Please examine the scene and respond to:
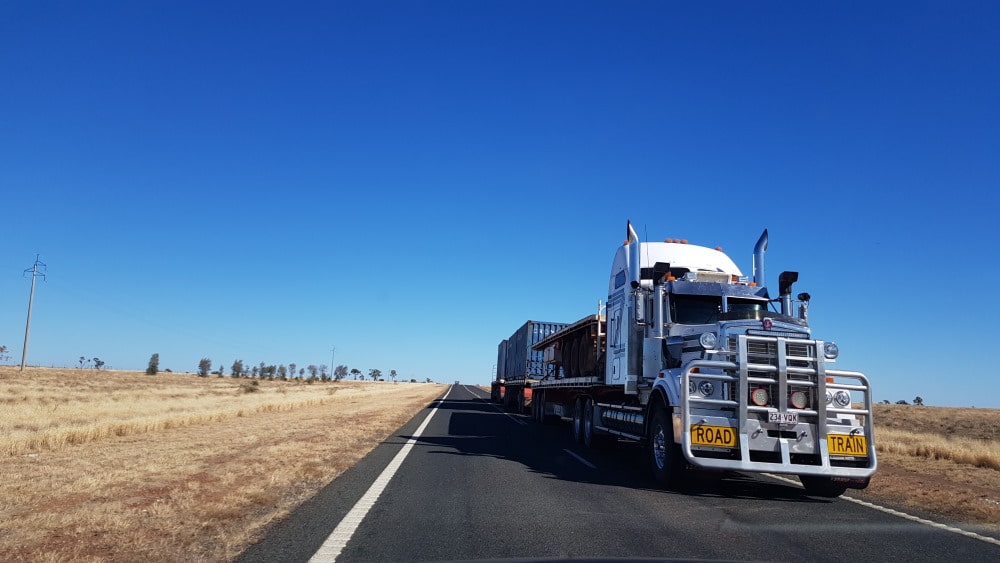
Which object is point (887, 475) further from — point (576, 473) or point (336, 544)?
point (336, 544)

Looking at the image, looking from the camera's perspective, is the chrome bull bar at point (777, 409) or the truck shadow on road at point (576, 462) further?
the truck shadow on road at point (576, 462)

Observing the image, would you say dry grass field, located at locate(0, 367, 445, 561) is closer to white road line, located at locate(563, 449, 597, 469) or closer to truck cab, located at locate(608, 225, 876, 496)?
white road line, located at locate(563, 449, 597, 469)

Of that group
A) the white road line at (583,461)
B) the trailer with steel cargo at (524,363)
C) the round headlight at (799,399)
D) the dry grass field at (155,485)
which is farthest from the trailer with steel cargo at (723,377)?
the trailer with steel cargo at (524,363)

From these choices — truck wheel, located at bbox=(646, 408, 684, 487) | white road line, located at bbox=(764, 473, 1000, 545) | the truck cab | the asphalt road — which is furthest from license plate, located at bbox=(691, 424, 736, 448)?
white road line, located at bbox=(764, 473, 1000, 545)

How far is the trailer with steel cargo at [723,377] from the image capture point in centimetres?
904

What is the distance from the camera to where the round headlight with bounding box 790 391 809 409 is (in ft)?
30.8

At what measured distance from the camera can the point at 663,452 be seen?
9875 millimetres

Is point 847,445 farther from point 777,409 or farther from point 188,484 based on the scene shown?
point 188,484

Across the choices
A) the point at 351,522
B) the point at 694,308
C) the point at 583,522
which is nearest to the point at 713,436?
the point at 583,522

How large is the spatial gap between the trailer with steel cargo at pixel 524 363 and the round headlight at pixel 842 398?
13.4 metres

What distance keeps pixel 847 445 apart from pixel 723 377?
192 centimetres

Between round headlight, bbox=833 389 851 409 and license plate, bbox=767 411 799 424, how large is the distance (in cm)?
87

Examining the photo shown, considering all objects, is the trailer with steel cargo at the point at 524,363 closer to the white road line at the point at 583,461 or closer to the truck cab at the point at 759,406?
the white road line at the point at 583,461

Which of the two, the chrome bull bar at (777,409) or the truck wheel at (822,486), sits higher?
the chrome bull bar at (777,409)
